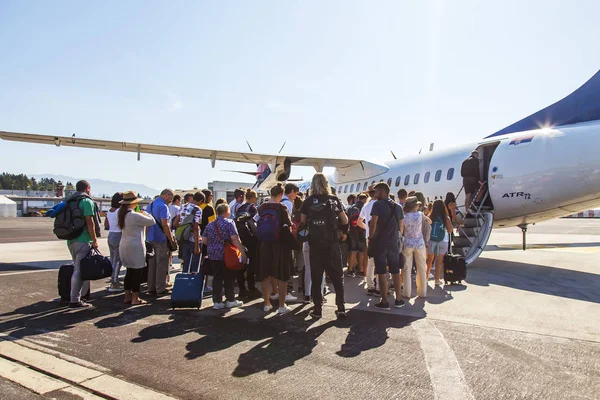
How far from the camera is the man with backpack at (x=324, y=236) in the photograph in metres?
5.60

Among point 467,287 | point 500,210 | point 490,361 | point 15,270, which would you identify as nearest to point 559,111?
point 500,210

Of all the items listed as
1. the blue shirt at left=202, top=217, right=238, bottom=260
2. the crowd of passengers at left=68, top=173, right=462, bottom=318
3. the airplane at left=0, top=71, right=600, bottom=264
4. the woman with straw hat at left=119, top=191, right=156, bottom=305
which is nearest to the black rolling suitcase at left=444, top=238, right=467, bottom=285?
the crowd of passengers at left=68, top=173, right=462, bottom=318

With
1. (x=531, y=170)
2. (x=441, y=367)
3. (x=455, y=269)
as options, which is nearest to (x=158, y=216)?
(x=441, y=367)

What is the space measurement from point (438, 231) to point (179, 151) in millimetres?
13663

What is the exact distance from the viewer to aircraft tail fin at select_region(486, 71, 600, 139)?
33.6ft

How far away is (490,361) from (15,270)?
10.4 m

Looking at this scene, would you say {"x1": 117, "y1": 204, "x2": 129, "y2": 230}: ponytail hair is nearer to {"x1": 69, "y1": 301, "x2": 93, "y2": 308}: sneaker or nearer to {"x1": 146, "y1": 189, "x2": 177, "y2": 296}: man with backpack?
{"x1": 146, "y1": 189, "x2": 177, "y2": 296}: man with backpack

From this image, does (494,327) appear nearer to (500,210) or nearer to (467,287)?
(467,287)

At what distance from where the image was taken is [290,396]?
323cm

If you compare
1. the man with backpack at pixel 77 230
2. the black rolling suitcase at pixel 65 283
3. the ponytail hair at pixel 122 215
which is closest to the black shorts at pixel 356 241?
the ponytail hair at pixel 122 215

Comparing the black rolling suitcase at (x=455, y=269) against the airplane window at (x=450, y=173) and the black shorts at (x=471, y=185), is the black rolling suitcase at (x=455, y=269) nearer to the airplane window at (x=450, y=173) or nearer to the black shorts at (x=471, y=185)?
the black shorts at (x=471, y=185)

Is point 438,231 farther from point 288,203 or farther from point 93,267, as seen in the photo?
point 93,267

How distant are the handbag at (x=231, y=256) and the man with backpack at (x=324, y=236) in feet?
3.90

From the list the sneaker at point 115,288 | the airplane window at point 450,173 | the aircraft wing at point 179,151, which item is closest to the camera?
the sneaker at point 115,288
